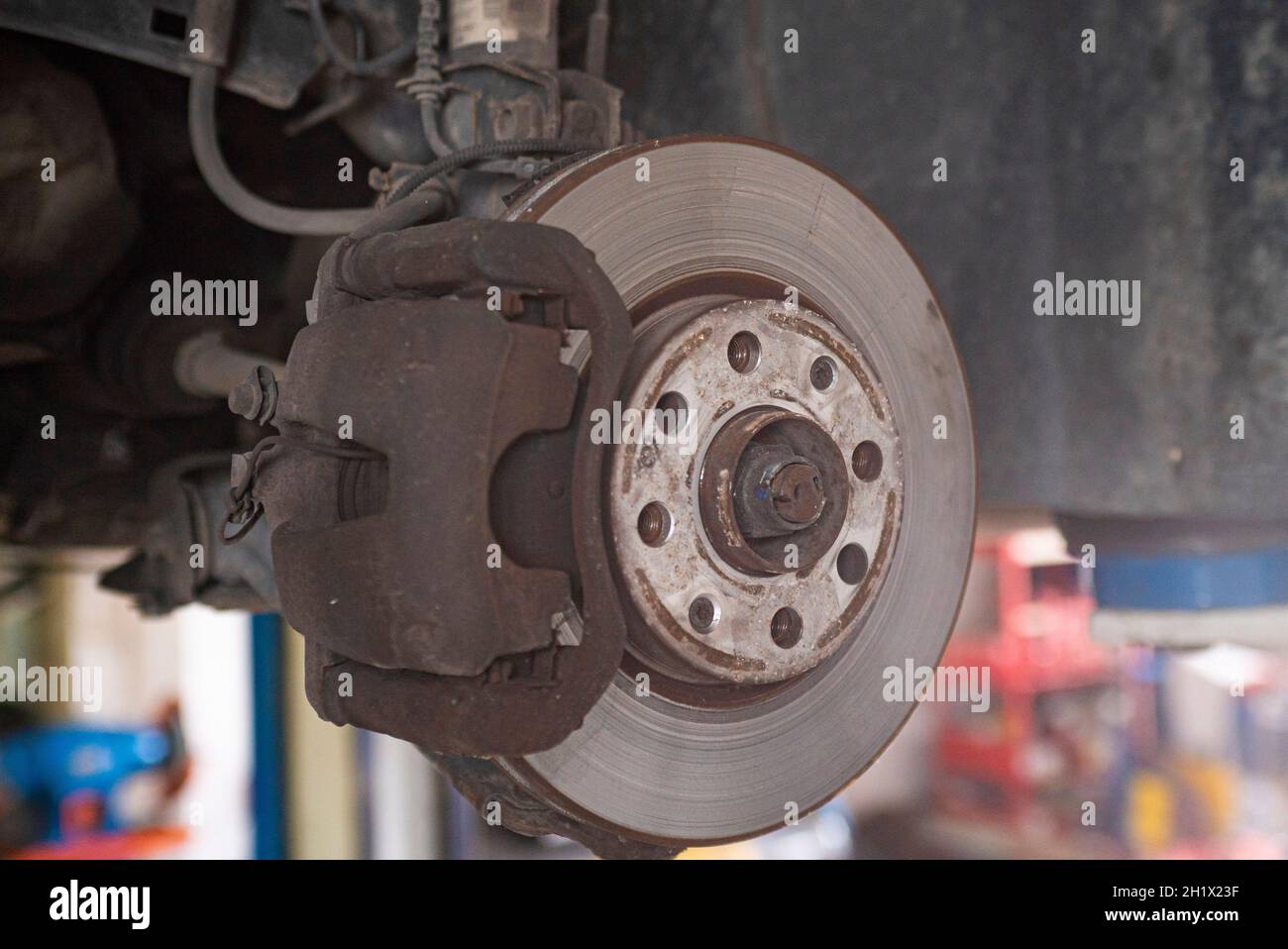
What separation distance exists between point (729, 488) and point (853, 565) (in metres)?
0.10

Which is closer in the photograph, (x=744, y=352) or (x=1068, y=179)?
(x=744, y=352)

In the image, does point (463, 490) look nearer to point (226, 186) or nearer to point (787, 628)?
point (787, 628)

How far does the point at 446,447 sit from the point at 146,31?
563 mm

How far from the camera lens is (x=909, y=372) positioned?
69cm

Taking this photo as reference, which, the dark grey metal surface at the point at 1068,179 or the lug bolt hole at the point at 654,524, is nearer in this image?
the lug bolt hole at the point at 654,524

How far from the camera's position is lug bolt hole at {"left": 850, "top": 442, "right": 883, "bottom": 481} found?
1.98 feet

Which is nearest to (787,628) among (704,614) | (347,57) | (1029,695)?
(704,614)

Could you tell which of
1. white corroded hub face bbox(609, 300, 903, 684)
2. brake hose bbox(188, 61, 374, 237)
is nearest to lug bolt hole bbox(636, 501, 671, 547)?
white corroded hub face bbox(609, 300, 903, 684)

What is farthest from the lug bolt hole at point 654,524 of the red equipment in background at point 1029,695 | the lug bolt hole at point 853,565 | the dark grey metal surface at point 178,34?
the red equipment in background at point 1029,695

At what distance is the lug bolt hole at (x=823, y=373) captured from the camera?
1.93 ft

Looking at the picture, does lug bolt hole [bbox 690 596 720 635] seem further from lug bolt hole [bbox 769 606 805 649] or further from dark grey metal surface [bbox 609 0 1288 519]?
dark grey metal surface [bbox 609 0 1288 519]

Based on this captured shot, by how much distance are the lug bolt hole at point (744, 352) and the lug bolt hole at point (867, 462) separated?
8cm

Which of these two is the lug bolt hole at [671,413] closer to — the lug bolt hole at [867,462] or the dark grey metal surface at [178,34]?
the lug bolt hole at [867,462]

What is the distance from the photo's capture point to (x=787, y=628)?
581mm
